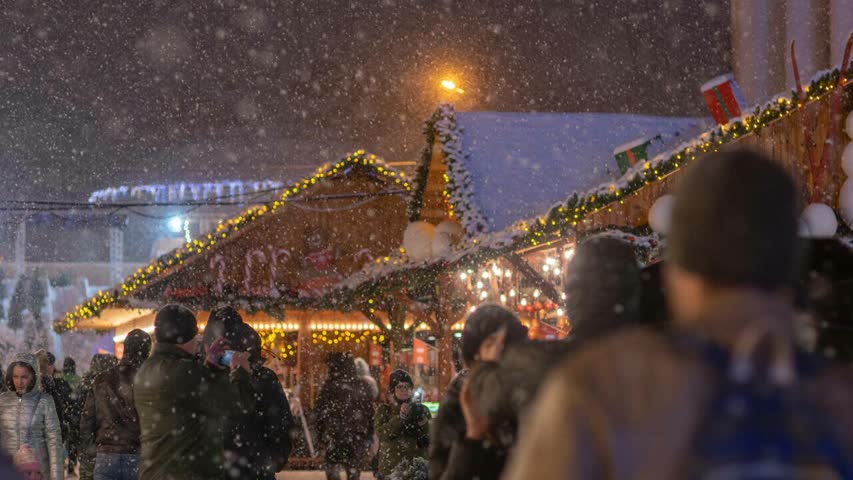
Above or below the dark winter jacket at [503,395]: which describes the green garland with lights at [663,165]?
above

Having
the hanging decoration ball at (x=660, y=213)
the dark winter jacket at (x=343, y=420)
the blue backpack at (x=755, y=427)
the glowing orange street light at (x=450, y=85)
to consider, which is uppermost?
the glowing orange street light at (x=450, y=85)

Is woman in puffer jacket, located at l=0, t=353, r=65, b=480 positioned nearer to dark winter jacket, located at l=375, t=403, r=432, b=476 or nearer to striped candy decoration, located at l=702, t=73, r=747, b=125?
dark winter jacket, located at l=375, t=403, r=432, b=476

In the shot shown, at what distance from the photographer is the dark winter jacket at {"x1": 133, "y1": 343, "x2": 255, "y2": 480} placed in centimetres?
571

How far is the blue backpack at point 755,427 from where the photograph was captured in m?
1.59

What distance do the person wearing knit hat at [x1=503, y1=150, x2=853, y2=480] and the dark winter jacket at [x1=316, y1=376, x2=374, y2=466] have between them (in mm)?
11591

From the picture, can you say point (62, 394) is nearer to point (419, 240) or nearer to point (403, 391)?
point (403, 391)

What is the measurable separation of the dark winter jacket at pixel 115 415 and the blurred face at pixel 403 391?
117 inches

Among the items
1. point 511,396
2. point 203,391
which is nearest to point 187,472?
point 203,391

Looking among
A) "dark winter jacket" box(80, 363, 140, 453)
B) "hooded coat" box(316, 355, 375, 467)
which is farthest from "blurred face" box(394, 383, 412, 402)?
"dark winter jacket" box(80, 363, 140, 453)

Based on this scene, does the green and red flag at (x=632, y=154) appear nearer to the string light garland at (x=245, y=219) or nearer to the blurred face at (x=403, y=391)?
the blurred face at (x=403, y=391)

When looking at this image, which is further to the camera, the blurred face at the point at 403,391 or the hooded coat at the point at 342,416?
the hooded coat at the point at 342,416

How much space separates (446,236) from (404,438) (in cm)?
712

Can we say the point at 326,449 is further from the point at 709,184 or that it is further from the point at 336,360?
the point at 709,184

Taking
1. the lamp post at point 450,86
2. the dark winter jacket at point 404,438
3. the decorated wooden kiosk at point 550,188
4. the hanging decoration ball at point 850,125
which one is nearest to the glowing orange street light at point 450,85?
the lamp post at point 450,86
